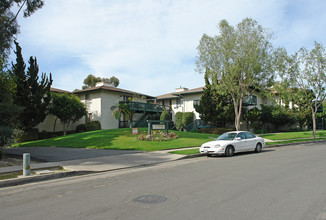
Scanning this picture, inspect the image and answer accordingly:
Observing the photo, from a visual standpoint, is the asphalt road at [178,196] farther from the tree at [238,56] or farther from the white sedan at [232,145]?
the tree at [238,56]

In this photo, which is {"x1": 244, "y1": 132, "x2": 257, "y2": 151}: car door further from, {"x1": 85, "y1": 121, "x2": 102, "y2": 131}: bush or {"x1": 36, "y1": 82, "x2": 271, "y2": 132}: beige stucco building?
{"x1": 85, "y1": 121, "x2": 102, "y2": 131}: bush

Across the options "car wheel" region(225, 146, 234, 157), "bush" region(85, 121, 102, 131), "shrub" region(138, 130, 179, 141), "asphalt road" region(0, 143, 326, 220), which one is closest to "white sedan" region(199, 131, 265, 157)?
"car wheel" region(225, 146, 234, 157)

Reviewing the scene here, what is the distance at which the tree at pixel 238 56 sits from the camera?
2278 centimetres

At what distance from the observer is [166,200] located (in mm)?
5602

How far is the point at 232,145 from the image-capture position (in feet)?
45.1

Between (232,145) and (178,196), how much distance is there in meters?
8.58

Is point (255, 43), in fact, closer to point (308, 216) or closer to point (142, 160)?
point (142, 160)

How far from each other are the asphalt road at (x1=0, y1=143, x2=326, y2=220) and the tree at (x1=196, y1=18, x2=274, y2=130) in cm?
1580

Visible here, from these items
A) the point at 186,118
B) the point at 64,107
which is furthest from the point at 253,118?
the point at 64,107

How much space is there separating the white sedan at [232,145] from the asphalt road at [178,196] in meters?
4.47

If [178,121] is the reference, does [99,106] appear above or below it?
above

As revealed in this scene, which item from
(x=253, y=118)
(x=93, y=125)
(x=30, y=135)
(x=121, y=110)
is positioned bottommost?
(x=30, y=135)

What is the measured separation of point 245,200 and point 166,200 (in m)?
1.72

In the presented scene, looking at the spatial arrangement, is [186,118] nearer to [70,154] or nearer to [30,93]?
[30,93]
